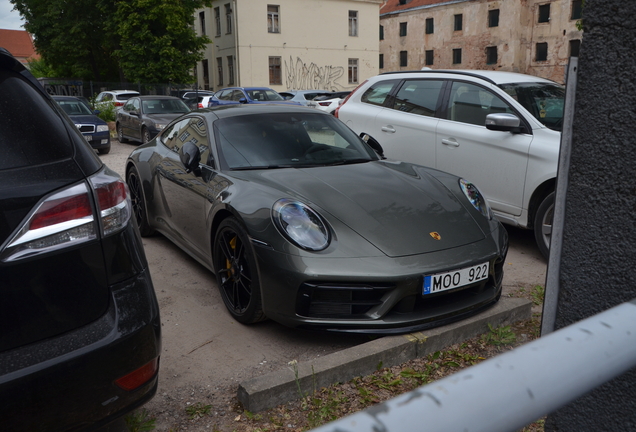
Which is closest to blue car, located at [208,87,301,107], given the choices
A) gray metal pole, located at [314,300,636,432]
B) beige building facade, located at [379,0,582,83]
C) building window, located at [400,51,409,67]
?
gray metal pole, located at [314,300,636,432]

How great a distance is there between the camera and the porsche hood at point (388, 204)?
11.2 feet

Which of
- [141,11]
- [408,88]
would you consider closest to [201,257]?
[408,88]

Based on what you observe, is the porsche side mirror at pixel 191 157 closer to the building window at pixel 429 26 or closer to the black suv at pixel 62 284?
the black suv at pixel 62 284

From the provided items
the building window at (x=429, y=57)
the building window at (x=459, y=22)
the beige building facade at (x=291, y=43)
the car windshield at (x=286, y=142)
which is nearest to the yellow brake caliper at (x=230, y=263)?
the car windshield at (x=286, y=142)

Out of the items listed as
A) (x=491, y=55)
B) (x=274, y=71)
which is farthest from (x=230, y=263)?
(x=491, y=55)

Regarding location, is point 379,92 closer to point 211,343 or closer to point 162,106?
point 211,343

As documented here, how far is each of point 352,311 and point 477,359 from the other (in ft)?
2.42

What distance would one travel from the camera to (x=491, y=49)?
48281 millimetres

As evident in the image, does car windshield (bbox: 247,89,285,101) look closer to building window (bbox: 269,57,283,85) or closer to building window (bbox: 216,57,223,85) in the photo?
building window (bbox: 269,57,283,85)

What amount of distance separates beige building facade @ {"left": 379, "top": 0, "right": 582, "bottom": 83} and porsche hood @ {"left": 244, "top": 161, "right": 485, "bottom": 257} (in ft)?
136

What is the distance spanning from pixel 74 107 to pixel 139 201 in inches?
458

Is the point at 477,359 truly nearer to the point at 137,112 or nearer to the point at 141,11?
the point at 137,112

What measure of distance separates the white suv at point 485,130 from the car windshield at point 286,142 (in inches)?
26.4

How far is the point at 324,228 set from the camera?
11.1 feet
